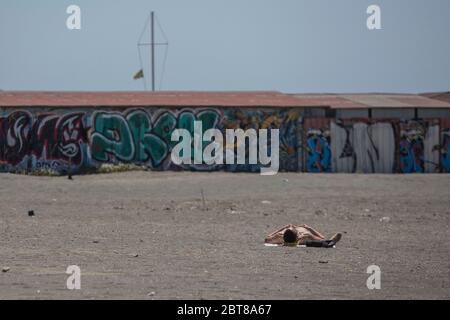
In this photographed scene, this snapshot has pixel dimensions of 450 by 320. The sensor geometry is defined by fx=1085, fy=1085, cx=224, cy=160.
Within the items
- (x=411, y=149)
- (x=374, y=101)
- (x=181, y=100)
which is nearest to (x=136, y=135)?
(x=181, y=100)

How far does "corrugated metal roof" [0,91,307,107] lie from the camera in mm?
35500

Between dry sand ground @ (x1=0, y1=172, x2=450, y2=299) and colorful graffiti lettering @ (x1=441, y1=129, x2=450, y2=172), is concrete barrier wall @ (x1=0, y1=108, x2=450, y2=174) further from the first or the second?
dry sand ground @ (x1=0, y1=172, x2=450, y2=299)

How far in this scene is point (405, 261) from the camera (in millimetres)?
14938

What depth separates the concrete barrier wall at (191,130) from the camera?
3456 cm

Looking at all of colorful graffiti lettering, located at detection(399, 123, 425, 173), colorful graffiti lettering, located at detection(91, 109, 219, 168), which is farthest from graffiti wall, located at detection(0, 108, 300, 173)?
colorful graffiti lettering, located at detection(399, 123, 425, 173)

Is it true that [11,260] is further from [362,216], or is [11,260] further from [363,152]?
[363,152]

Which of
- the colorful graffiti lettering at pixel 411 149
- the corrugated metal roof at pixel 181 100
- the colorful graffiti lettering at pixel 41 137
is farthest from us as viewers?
the colorful graffiti lettering at pixel 411 149

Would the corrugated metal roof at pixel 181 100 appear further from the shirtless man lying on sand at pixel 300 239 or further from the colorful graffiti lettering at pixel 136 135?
the shirtless man lying on sand at pixel 300 239

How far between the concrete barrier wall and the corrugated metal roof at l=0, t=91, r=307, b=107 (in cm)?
36

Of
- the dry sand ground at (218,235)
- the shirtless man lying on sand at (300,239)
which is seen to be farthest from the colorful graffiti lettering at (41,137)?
the shirtless man lying on sand at (300,239)

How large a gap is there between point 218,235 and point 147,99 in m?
19.4

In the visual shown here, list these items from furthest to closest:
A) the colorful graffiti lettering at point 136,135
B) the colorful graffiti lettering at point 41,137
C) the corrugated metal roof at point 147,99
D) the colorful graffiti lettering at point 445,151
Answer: the colorful graffiti lettering at point 445,151 → the corrugated metal roof at point 147,99 → the colorful graffiti lettering at point 136,135 → the colorful graffiti lettering at point 41,137

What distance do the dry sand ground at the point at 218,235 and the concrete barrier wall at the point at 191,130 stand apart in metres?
1.81

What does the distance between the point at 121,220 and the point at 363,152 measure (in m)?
16.6
